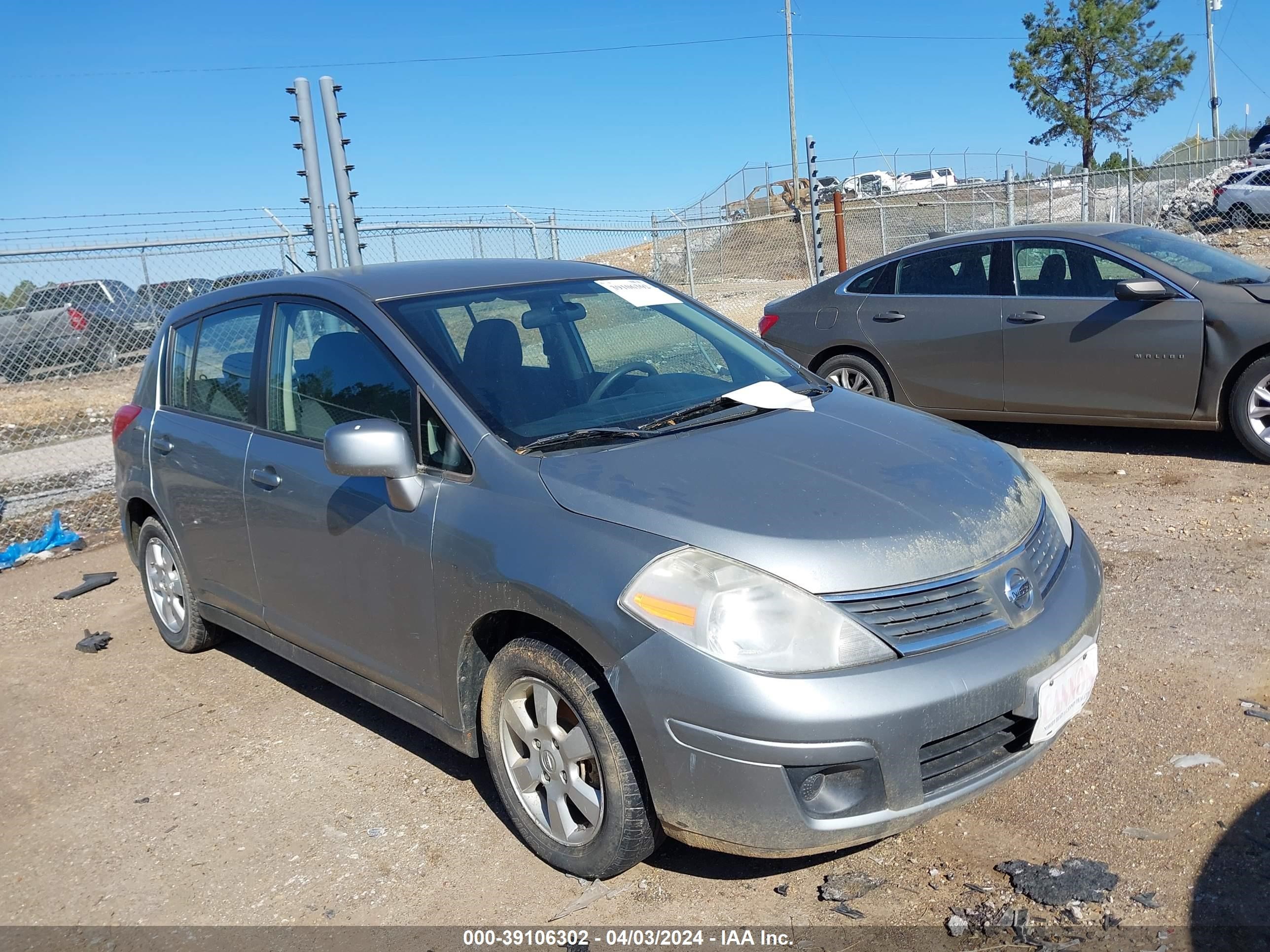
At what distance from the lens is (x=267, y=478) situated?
3953mm

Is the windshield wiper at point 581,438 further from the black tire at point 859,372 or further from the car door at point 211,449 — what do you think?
the black tire at point 859,372

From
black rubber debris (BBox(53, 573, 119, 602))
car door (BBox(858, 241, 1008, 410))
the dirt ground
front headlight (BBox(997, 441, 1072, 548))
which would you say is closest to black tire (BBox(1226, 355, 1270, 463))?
the dirt ground

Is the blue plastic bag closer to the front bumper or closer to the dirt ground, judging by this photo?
the dirt ground

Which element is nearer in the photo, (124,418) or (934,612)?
(934,612)

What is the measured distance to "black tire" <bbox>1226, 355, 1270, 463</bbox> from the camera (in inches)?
250

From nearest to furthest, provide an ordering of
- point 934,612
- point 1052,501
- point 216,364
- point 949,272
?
1. point 934,612
2. point 1052,501
3. point 216,364
4. point 949,272

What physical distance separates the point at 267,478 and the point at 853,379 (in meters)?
5.25

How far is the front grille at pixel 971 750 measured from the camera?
264 cm

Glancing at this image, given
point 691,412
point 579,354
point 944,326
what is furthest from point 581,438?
point 944,326

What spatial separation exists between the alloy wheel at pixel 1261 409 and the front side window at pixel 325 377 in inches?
212

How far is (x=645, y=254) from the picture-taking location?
3778cm

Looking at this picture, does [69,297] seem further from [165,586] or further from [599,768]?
[599,768]

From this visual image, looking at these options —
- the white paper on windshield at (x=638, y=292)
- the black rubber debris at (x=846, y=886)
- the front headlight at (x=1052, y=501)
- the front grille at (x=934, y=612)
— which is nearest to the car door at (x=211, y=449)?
the white paper on windshield at (x=638, y=292)

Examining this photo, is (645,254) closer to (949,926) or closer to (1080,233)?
(1080,233)
